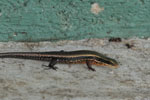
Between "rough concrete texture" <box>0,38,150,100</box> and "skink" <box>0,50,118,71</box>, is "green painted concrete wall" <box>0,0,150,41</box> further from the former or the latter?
"skink" <box>0,50,118,71</box>

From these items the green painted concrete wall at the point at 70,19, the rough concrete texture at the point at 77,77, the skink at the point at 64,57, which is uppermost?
the green painted concrete wall at the point at 70,19

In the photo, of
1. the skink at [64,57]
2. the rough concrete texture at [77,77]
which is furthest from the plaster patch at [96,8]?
the skink at [64,57]

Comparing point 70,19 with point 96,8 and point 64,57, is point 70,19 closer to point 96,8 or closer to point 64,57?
point 96,8

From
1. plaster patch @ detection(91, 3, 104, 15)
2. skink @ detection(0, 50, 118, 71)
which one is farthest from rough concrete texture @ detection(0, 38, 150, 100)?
plaster patch @ detection(91, 3, 104, 15)

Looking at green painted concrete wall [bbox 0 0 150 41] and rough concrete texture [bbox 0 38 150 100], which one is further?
green painted concrete wall [bbox 0 0 150 41]

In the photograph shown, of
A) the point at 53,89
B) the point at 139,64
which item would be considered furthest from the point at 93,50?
the point at 53,89

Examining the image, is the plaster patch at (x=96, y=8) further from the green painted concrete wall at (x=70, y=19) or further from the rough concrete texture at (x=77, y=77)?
the rough concrete texture at (x=77, y=77)

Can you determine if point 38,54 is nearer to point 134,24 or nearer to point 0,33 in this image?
point 0,33

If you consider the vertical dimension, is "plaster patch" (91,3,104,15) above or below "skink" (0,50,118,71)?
above
